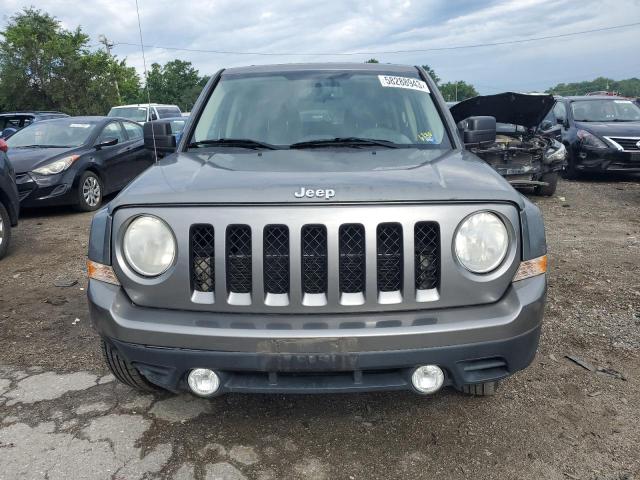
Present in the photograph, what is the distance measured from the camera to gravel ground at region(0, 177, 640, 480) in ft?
7.86

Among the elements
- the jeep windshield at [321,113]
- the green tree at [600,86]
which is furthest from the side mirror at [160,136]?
the green tree at [600,86]

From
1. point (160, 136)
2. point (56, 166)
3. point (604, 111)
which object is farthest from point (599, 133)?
point (56, 166)

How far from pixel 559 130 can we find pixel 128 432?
10.2 m

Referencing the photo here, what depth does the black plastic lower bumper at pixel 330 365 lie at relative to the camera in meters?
2.10

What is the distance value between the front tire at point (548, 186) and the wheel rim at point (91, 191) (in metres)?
6.96

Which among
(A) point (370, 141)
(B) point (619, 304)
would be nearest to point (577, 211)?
(B) point (619, 304)

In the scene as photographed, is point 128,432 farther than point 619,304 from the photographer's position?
No

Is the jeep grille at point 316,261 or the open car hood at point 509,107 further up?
the open car hood at point 509,107

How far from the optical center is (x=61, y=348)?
3.66 meters

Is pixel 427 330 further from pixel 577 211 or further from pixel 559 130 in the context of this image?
pixel 559 130

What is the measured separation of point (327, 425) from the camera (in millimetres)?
2707

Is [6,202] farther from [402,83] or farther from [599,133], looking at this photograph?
[599,133]

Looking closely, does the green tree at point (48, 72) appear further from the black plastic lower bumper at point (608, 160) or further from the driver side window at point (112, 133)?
the black plastic lower bumper at point (608, 160)

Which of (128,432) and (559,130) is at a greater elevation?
(559,130)
